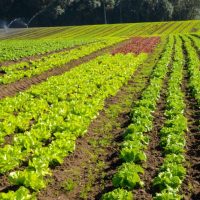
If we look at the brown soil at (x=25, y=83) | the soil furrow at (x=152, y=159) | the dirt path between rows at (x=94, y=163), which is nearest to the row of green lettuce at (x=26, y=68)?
the brown soil at (x=25, y=83)

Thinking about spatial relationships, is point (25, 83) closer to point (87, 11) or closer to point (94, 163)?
point (94, 163)

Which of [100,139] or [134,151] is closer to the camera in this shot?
[134,151]

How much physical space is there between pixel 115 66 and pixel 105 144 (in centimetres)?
1492

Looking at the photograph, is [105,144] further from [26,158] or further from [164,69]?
[164,69]

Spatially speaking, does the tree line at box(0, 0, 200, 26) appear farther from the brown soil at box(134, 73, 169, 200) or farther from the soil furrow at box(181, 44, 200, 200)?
the brown soil at box(134, 73, 169, 200)

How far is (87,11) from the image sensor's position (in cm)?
11275

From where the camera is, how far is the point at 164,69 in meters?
25.3

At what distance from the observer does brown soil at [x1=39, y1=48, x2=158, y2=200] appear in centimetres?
938

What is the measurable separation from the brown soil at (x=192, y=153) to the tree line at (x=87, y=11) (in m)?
93.2

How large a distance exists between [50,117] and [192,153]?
532 cm

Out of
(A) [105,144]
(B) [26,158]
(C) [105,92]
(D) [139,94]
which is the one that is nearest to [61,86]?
(C) [105,92]

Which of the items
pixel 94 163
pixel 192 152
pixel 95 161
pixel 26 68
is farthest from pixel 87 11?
pixel 94 163

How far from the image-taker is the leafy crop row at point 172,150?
9033 mm

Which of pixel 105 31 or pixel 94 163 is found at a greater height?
pixel 94 163
